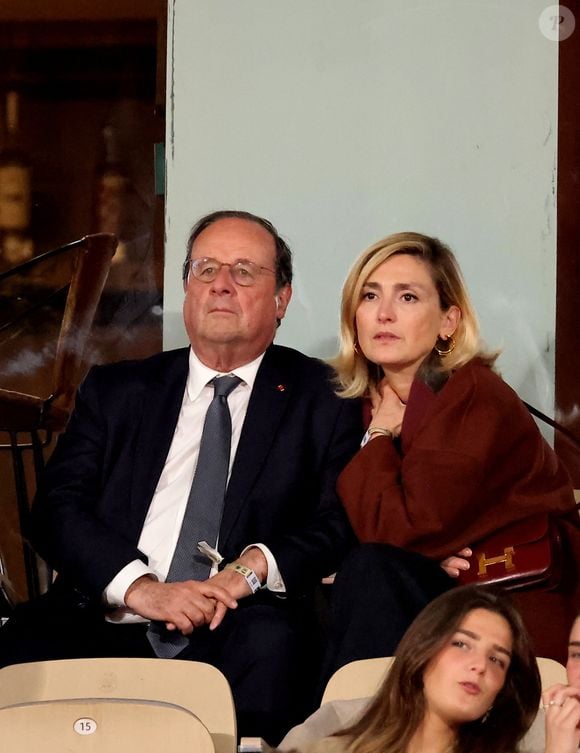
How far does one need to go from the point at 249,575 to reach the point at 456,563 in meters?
0.39

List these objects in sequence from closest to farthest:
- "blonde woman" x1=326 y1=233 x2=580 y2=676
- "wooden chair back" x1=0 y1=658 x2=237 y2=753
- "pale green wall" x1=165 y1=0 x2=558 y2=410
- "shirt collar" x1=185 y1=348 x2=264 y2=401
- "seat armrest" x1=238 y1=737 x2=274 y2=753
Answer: "seat armrest" x1=238 y1=737 x2=274 y2=753, "wooden chair back" x1=0 y1=658 x2=237 y2=753, "blonde woman" x1=326 y1=233 x2=580 y2=676, "shirt collar" x1=185 y1=348 x2=264 y2=401, "pale green wall" x1=165 y1=0 x2=558 y2=410

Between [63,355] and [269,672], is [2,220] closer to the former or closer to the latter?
[63,355]

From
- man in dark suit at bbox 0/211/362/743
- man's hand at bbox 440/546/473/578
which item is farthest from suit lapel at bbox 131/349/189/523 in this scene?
man's hand at bbox 440/546/473/578

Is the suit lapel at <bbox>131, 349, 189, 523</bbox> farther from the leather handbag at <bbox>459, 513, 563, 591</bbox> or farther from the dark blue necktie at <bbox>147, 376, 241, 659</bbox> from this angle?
the leather handbag at <bbox>459, 513, 563, 591</bbox>

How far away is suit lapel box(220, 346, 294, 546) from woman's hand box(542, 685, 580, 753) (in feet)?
3.14

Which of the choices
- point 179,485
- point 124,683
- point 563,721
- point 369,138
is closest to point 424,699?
point 563,721

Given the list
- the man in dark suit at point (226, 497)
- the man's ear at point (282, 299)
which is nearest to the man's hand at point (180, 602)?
the man in dark suit at point (226, 497)

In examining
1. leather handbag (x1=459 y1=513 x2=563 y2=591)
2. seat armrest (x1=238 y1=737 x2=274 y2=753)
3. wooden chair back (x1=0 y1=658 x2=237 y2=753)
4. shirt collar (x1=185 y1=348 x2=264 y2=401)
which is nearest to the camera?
seat armrest (x1=238 y1=737 x2=274 y2=753)

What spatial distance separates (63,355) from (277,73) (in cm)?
87

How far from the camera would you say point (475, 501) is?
2689 mm

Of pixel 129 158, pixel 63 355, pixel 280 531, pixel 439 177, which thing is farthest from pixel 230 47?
pixel 280 531

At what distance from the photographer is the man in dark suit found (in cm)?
265

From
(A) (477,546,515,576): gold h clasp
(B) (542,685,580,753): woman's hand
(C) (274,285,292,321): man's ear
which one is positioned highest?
(C) (274,285,292,321): man's ear

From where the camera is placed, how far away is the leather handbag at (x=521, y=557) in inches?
103
